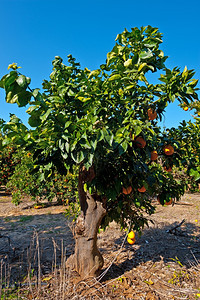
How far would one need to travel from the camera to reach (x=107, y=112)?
81.1 inches

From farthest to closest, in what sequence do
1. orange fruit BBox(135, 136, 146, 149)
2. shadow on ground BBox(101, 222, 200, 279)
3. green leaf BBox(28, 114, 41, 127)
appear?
shadow on ground BBox(101, 222, 200, 279) → orange fruit BBox(135, 136, 146, 149) → green leaf BBox(28, 114, 41, 127)

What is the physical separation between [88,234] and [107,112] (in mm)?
1553

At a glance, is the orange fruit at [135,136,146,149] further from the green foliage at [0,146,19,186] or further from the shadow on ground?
the green foliage at [0,146,19,186]

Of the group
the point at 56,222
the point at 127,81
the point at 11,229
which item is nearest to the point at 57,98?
the point at 127,81

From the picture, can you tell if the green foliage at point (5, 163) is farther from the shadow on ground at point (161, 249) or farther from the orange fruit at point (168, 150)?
the orange fruit at point (168, 150)

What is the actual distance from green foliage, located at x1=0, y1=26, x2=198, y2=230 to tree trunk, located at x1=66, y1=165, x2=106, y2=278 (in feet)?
0.83

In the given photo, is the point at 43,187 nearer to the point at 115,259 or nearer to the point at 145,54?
the point at 115,259

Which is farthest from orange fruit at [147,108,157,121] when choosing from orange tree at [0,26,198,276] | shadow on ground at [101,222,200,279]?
shadow on ground at [101,222,200,279]

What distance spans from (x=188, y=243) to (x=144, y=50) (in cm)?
396

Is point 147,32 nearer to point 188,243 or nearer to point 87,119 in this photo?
point 87,119

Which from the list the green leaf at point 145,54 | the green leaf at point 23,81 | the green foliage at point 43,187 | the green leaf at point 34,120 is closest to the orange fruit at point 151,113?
the green leaf at point 145,54

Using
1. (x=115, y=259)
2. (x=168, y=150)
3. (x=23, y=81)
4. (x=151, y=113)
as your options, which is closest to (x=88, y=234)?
(x=115, y=259)

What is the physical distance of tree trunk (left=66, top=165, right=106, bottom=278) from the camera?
2.71 metres

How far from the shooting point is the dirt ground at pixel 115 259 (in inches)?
104
